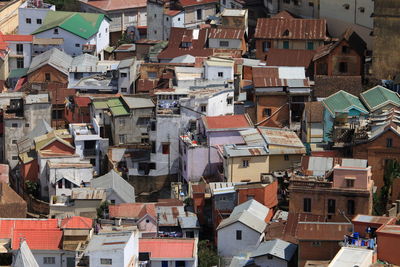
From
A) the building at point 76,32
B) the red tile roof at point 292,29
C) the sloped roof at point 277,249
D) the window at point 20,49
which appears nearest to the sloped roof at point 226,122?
the sloped roof at point 277,249

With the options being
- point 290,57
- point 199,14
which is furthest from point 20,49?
point 290,57

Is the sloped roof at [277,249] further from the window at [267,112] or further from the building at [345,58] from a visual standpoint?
the building at [345,58]

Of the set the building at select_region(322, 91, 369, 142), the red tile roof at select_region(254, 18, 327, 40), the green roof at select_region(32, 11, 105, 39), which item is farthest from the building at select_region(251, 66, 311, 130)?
the green roof at select_region(32, 11, 105, 39)

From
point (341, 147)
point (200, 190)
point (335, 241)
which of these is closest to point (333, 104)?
point (341, 147)

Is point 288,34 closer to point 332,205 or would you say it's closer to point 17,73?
point 17,73

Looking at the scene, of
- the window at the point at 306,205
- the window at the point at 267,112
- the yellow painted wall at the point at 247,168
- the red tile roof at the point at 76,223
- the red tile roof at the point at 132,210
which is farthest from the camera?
the window at the point at 267,112

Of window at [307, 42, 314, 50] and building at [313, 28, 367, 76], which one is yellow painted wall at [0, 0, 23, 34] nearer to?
window at [307, 42, 314, 50]

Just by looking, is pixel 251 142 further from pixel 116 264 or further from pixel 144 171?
pixel 116 264
